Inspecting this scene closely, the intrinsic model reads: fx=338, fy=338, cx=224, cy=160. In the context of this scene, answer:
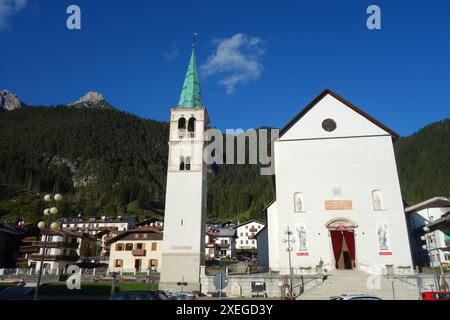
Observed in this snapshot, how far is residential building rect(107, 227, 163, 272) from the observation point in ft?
172

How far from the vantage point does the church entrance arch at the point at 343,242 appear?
1144 inches

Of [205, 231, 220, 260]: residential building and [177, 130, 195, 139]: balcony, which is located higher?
[177, 130, 195, 139]: balcony

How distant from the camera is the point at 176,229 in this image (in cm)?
3316

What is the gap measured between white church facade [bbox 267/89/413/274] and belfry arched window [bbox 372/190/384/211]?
8 centimetres

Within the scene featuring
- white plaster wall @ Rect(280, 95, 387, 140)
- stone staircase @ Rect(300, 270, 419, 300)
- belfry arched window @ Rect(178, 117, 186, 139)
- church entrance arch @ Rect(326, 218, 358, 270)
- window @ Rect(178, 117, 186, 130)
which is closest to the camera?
stone staircase @ Rect(300, 270, 419, 300)

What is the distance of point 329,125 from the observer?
33219mm

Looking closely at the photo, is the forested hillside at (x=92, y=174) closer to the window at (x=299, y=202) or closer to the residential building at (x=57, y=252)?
the residential building at (x=57, y=252)

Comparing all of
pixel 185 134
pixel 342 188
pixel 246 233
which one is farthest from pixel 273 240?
pixel 246 233

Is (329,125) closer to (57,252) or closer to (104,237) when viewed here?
(57,252)

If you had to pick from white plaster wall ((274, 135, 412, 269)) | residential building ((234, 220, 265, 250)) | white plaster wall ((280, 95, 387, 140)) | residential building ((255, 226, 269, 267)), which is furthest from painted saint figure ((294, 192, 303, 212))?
residential building ((234, 220, 265, 250))

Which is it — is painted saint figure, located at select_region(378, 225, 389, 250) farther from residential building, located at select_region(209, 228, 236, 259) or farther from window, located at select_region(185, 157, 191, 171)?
residential building, located at select_region(209, 228, 236, 259)

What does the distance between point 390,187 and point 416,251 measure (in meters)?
13.2

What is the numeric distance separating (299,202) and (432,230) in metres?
19.3
